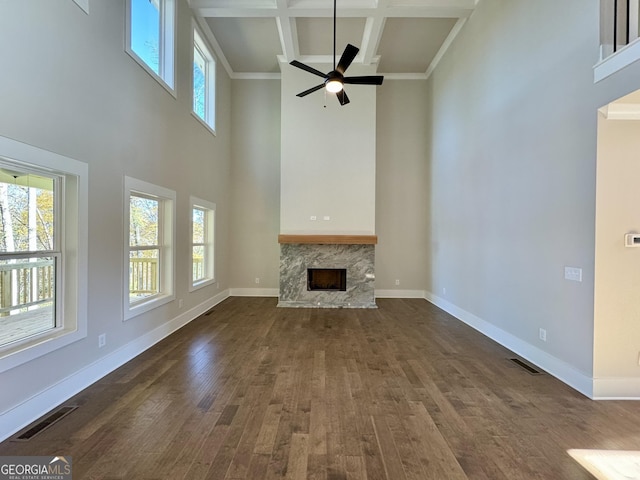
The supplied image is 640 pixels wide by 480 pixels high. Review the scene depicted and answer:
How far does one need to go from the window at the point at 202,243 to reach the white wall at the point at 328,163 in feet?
4.72

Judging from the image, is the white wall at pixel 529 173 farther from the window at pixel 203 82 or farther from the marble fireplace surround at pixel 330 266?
the window at pixel 203 82

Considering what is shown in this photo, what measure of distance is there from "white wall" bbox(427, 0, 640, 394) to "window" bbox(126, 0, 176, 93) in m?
4.39

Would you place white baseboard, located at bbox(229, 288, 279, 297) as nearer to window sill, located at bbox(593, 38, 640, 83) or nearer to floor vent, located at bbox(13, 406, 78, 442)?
floor vent, located at bbox(13, 406, 78, 442)

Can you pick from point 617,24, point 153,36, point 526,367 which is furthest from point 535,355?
point 153,36

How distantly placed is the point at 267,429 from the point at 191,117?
185 inches

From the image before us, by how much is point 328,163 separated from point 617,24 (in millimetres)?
4598

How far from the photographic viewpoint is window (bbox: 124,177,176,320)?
11.9ft

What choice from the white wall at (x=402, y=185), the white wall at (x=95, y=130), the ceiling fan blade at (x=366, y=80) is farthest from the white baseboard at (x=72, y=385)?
the white wall at (x=402, y=185)

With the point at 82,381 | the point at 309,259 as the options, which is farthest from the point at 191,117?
the point at 82,381

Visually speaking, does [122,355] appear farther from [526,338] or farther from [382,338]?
[526,338]

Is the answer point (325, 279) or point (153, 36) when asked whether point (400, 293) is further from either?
point (153, 36)

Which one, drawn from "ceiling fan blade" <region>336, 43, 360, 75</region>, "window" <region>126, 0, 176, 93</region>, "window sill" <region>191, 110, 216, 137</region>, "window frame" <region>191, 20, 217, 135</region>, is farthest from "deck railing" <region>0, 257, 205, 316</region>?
"window frame" <region>191, 20, 217, 135</region>

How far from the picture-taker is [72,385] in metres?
2.72

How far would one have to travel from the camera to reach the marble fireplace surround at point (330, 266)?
6.47 metres
